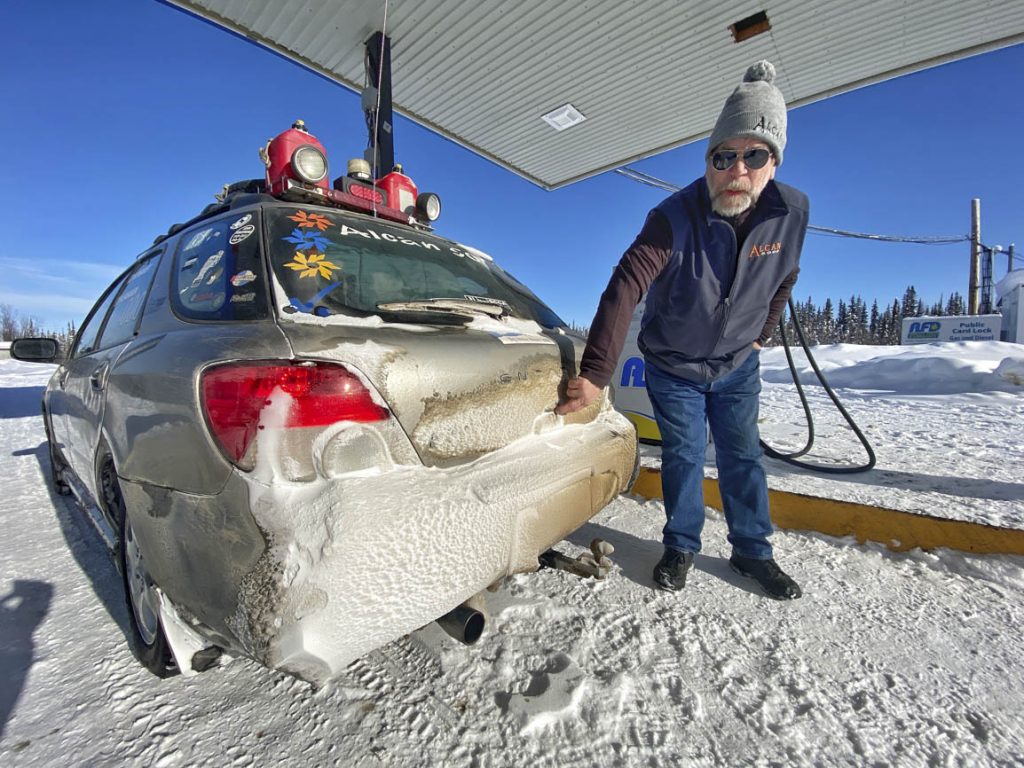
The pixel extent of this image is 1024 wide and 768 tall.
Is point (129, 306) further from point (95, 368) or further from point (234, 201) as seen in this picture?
point (234, 201)

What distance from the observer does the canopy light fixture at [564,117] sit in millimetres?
5680

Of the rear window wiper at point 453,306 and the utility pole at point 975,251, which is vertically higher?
the utility pole at point 975,251

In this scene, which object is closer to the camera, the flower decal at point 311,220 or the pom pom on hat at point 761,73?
the flower decal at point 311,220

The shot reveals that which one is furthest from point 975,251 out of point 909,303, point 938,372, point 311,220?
point 909,303

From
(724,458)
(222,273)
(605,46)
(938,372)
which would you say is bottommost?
(724,458)

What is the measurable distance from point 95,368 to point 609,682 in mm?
2304

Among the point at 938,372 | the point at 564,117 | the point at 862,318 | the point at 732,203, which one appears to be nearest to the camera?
the point at 732,203

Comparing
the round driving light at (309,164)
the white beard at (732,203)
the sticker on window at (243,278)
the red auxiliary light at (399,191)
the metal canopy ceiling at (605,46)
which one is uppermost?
the metal canopy ceiling at (605,46)

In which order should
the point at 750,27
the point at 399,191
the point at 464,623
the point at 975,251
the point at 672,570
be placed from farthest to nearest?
1. the point at 975,251
2. the point at 750,27
3. the point at 399,191
4. the point at 672,570
5. the point at 464,623

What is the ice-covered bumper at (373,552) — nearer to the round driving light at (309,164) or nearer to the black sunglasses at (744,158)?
the black sunglasses at (744,158)

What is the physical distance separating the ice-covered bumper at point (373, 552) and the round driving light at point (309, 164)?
1.55 metres

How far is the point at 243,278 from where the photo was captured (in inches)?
53.6

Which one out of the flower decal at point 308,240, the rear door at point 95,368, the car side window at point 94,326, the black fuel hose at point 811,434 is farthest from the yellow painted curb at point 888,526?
the car side window at point 94,326

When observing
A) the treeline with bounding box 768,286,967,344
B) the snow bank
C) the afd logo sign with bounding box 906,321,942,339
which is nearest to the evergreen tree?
the treeline with bounding box 768,286,967,344
